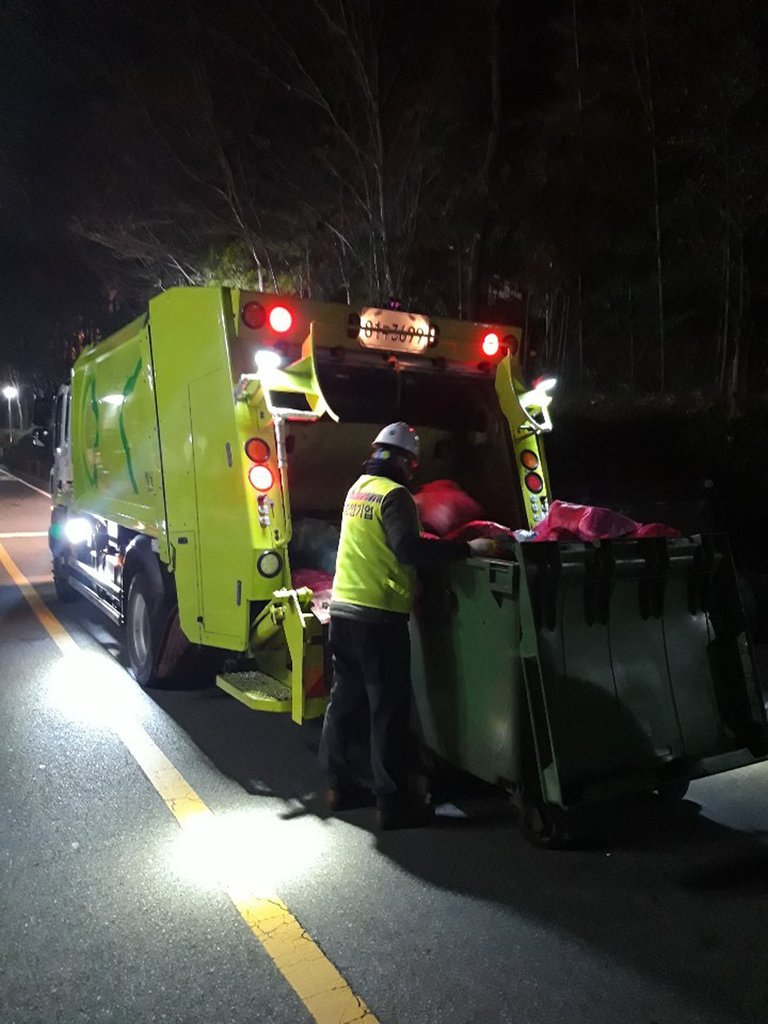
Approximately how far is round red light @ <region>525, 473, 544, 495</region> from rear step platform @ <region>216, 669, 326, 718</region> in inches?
84.1

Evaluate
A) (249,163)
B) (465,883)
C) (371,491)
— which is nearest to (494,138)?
(249,163)

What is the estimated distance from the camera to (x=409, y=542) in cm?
377

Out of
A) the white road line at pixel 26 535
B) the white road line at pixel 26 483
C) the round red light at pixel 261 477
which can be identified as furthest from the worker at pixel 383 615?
the white road line at pixel 26 483

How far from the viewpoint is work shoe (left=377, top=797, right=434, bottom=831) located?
3871 mm

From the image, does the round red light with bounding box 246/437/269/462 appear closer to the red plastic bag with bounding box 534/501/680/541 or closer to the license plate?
the license plate

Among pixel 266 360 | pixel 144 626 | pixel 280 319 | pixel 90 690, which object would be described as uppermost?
pixel 280 319

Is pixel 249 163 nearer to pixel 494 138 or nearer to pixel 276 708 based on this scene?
pixel 494 138

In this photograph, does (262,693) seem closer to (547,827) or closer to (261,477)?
(261,477)

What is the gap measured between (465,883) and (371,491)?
1.74m

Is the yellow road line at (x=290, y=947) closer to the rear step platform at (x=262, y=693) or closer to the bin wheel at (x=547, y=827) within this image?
the rear step platform at (x=262, y=693)

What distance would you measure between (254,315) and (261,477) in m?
0.94

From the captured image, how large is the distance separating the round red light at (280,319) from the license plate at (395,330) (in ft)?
1.60

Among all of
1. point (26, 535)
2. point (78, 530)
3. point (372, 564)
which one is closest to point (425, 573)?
point (372, 564)

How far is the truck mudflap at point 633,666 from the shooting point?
11.3 feet
